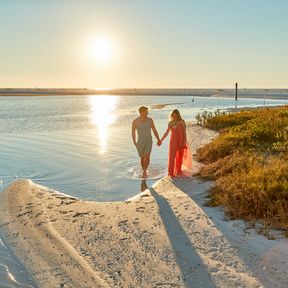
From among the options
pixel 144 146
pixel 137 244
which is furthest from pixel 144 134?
pixel 137 244

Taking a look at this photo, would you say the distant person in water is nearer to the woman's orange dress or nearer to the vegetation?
the woman's orange dress

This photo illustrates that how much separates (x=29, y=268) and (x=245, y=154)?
6541 mm

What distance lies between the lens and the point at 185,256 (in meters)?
4.87

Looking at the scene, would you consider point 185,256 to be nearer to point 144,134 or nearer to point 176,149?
point 176,149

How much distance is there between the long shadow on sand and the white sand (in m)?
0.01

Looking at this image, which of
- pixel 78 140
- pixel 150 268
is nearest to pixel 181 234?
pixel 150 268

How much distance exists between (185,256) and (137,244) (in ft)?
2.63

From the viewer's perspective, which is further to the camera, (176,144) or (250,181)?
(176,144)

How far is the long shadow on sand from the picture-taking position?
14.0ft

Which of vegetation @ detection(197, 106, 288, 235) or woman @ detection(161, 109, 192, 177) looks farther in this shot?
woman @ detection(161, 109, 192, 177)

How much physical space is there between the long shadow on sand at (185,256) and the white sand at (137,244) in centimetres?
1

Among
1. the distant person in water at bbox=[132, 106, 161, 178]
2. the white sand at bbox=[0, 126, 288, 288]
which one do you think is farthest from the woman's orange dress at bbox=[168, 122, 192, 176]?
the white sand at bbox=[0, 126, 288, 288]

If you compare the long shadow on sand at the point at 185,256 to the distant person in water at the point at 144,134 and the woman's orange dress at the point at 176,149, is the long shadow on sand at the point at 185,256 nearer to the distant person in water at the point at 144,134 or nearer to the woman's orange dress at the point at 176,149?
the woman's orange dress at the point at 176,149

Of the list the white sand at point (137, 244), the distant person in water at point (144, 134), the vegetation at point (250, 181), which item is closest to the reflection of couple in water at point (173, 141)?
the distant person in water at point (144, 134)
